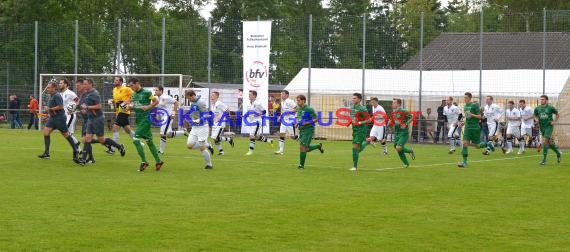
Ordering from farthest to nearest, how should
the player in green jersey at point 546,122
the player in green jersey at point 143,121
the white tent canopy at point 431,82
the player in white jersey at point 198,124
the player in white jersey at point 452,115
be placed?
1. the white tent canopy at point 431,82
2. the player in white jersey at point 452,115
3. the player in green jersey at point 546,122
4. the player in white jersey at point 198,124
5. the player in green jersey at point 143,121

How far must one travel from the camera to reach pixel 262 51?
37750 mm

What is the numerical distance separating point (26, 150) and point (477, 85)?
19.2 meters

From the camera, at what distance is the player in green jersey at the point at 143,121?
20312 millimetres

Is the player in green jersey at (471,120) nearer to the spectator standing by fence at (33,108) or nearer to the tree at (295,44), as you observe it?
the tree at (295,44)

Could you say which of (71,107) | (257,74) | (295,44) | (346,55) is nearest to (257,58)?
(257,74)

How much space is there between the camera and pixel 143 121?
20.5m

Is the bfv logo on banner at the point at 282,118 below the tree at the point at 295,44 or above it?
below

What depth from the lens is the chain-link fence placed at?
3753 cm

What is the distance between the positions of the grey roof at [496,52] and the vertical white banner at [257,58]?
6.01 m

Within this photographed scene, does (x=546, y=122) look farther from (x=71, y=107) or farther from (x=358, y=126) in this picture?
(x=71, y=107)

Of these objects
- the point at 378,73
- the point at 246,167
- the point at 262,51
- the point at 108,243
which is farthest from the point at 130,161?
the point at 378,73

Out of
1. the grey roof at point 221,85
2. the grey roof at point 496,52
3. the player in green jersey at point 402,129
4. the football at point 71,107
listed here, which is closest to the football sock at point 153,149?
the football at point 71,107

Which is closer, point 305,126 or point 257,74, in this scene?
point 305,126

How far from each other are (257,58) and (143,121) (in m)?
17.5
